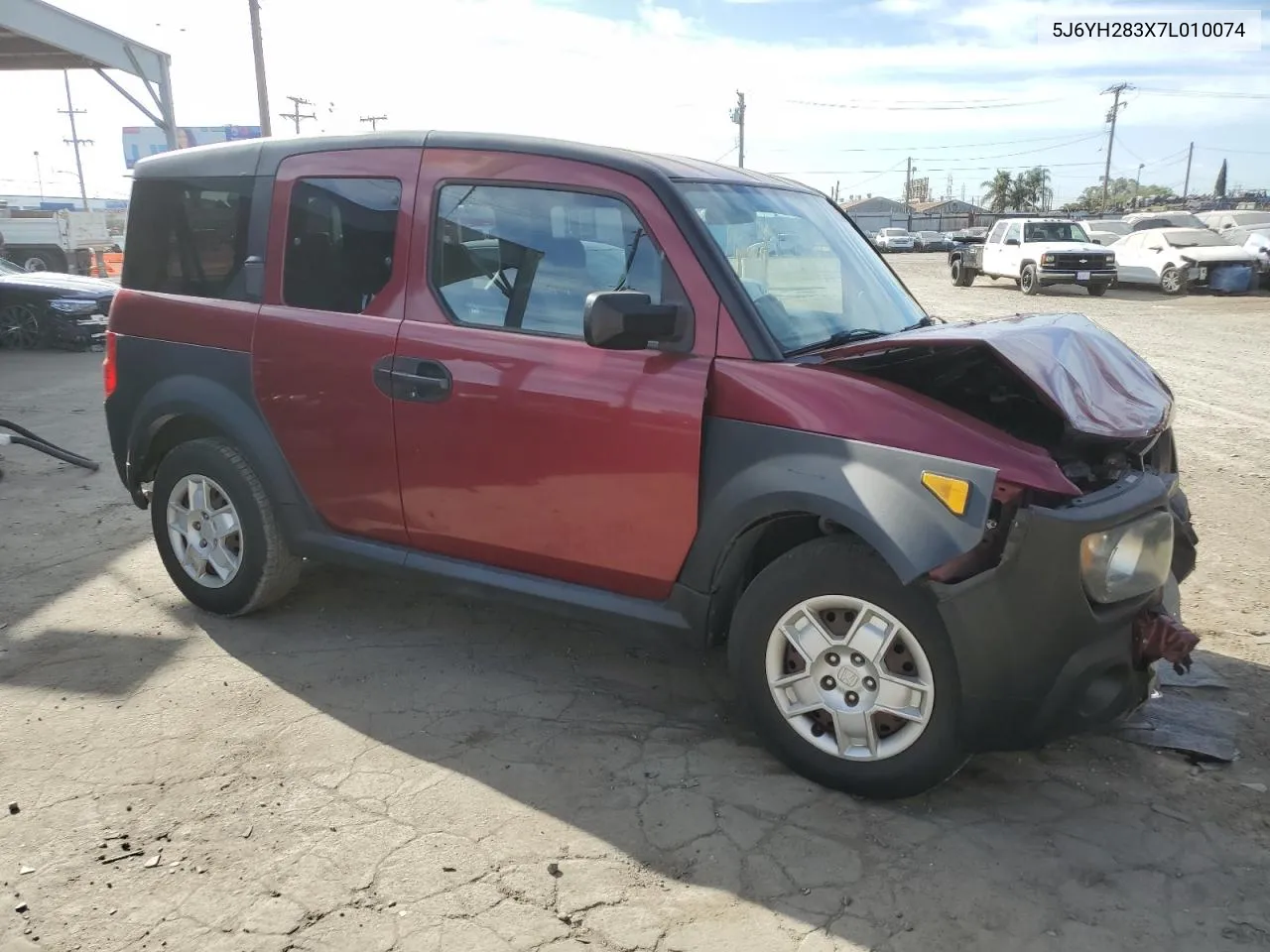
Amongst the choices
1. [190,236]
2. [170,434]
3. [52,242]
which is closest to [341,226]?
[190,236]

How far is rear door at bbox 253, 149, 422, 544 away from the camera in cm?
367

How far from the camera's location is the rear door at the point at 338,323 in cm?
367

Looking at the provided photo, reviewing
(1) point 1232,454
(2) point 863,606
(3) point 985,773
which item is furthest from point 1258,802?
(1) point 1232,454

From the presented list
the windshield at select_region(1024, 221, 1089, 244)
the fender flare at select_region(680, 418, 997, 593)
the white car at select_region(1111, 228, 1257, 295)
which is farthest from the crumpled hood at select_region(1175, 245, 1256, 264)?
the fender flare at select_region(680, 418, 997, 593)

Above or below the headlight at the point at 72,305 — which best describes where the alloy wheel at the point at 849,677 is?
below

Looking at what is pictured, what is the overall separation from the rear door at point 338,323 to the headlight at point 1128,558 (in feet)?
8.04

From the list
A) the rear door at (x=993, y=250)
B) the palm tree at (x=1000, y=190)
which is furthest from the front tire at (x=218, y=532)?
the palm tree at (x=1000, y=190)

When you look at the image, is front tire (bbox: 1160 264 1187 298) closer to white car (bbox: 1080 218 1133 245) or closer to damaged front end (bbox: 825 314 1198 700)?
white car (bbox: 1080 218 1133 245)

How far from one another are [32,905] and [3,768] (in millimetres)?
857

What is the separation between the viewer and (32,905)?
2.58 metres

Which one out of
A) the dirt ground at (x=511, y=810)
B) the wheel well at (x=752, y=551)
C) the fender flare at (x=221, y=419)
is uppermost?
the fender flare at (x=221, y=419)

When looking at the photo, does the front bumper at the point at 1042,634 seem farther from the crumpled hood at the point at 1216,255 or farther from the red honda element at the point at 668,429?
the crumpled hood at the point at 1216,255

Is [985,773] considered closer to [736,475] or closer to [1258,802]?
[1258,802]

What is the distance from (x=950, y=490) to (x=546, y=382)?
1.39 meters
